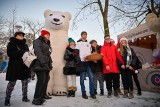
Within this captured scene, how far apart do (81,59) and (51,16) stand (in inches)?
62.4

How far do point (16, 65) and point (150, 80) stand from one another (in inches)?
161

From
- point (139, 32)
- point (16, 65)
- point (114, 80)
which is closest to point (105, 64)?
point (114, 80)

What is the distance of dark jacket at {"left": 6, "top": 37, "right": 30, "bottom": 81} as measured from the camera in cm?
404

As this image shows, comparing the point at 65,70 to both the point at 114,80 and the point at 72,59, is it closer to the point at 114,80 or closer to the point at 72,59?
the point at 72,59

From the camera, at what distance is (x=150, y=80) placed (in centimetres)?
583

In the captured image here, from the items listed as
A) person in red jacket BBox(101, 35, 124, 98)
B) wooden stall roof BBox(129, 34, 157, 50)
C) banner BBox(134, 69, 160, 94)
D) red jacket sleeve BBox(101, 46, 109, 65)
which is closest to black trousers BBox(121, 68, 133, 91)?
person in red jacket BBox(101, 35, 124, 98)

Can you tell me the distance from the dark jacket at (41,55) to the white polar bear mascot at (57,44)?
0.92 m

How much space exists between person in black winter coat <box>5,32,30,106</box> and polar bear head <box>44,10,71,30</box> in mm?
1257

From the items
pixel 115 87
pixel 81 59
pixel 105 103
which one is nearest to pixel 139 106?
pixel 105 103

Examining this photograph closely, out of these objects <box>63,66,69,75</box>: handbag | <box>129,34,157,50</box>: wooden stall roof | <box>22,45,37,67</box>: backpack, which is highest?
<box>129,34,157,50</box>: wooden stall roof

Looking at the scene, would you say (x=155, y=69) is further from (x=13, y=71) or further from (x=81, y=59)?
(x=13, y=71)

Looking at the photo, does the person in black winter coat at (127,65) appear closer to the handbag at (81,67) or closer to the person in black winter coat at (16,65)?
the handbag at (81,67)

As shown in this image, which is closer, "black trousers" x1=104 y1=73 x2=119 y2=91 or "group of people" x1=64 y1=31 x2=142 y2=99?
"group of people" x1=64 y1=31 x2=142 y2=99

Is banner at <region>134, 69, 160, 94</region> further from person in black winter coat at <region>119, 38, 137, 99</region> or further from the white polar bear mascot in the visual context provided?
the white polar bear mascot
